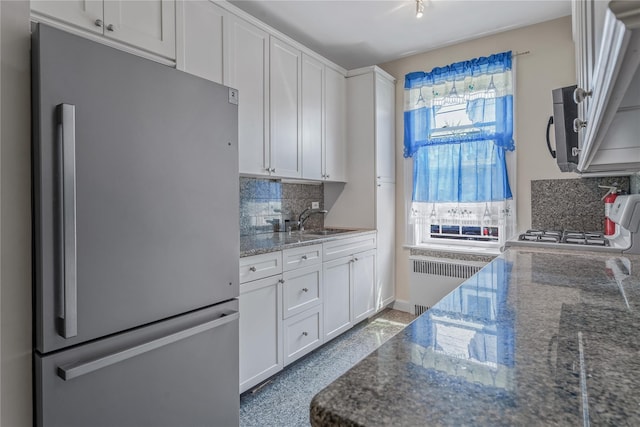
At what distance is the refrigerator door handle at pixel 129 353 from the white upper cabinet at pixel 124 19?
1.38 m

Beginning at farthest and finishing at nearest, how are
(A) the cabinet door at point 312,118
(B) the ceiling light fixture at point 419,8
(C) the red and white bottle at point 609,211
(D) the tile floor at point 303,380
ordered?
(A) the cabinet door at point 312,118, (B) the ceiling light fixture at point 419,8, (C) the red and white bottle at point 609,211, (D) the tile floor at point 303,380

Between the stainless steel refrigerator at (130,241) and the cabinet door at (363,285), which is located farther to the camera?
the cabinet door at (363,285)

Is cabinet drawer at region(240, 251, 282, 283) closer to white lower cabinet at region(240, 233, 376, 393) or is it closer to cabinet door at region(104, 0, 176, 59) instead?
white lower cabinet at region(240, 233, 376, 393)

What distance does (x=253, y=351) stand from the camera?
193 cm

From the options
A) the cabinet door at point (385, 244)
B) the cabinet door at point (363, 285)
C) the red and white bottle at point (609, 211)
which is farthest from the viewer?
the cabinet door at point (385, 244)

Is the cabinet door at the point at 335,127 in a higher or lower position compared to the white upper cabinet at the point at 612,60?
higher

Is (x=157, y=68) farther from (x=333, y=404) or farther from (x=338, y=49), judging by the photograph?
(x=338, y=49)

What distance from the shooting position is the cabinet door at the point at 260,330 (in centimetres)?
187

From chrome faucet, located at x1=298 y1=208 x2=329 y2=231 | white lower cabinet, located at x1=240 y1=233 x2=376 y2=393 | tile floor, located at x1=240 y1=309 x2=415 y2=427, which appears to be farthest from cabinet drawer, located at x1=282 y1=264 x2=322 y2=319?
chrome faucet, located at x1=298 y1=208 x2=329 y2=231

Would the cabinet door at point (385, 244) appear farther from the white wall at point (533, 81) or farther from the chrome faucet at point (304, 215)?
the white wall at point (533, 81)

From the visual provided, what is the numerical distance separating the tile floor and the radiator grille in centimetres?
58

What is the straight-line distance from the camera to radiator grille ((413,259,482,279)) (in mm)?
3014

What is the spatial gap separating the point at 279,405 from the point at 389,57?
131 inches

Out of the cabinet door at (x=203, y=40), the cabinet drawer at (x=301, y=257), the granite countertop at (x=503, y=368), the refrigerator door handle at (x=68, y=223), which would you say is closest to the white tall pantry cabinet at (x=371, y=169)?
the cabinet drawer at (x=301, y=257)
